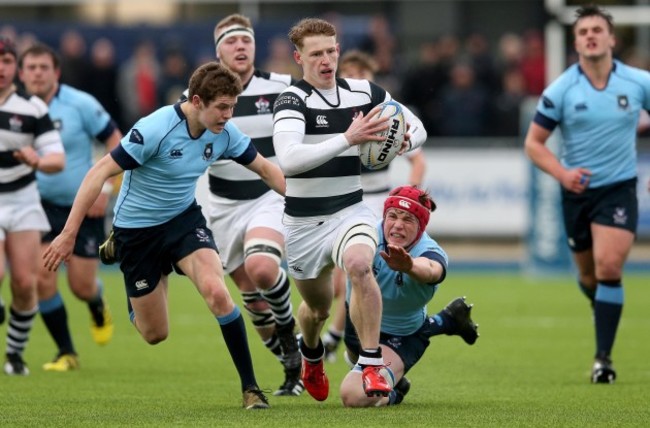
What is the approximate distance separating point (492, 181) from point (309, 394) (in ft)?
38.8

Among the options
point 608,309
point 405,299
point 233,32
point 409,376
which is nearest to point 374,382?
point 405,299

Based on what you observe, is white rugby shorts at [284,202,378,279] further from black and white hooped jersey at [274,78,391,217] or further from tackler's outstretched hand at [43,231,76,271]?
tackler's outstretched hand at [43,231,76,271]

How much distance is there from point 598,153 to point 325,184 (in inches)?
113

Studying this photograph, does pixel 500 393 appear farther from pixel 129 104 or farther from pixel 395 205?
pixel 129 104

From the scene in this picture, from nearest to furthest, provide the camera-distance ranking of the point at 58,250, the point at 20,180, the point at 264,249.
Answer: the point at 58,250 → the point at 264,249 → the point at 20,180

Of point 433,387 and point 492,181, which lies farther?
point 492,181

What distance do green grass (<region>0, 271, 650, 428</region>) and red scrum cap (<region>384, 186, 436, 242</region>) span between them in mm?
1169

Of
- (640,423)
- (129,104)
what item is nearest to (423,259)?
(640,423)

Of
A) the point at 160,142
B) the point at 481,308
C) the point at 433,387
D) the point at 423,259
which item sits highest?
the point at 160,142

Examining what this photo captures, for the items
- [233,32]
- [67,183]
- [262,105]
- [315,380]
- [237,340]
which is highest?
[233,32]

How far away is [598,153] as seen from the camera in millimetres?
11047

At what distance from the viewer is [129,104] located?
23.1m

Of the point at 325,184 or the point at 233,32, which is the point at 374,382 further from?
the point at 233,32

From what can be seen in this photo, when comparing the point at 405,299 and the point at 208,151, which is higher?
the point at 208,151
